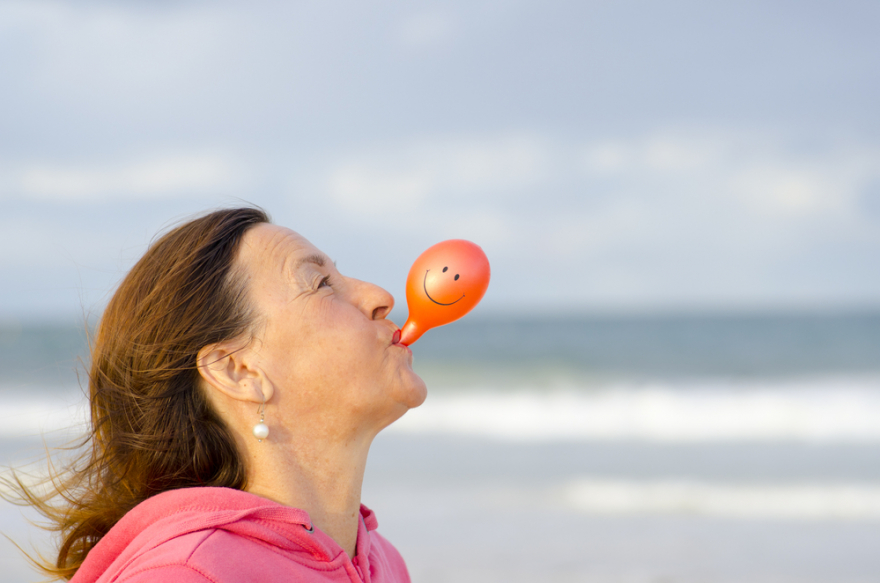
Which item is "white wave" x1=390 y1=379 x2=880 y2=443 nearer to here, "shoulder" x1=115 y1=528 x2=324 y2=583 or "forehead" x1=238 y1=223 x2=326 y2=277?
"forehead" x1=238 y1=223 x2=326 y2=277

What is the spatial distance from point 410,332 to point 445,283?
19 cm

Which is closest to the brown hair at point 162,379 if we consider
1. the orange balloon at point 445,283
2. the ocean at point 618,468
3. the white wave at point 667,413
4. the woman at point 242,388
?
the woman at point 242,388

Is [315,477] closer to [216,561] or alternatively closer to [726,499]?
[216,561]

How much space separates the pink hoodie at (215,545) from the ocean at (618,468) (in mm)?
820

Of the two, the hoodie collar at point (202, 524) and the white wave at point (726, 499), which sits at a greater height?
the white wave at point (726, 499)

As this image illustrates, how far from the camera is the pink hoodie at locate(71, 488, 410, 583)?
141 cm

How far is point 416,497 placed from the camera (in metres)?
6.72

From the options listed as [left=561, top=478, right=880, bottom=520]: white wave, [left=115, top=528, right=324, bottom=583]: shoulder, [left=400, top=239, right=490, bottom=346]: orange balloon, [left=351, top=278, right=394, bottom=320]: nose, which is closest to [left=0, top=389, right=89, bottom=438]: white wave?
[left=561, top=478, right=880, bottom=520]: white wave

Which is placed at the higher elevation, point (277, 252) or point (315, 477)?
point (277, 252)

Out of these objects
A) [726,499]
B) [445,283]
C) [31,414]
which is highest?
[31,414]

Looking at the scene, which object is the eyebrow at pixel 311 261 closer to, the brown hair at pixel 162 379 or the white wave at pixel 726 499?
the brown hair at pixel 162 379

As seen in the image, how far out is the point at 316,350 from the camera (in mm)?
1839

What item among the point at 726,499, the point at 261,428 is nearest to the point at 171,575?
the point at 261,428

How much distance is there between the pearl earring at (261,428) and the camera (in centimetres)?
178
